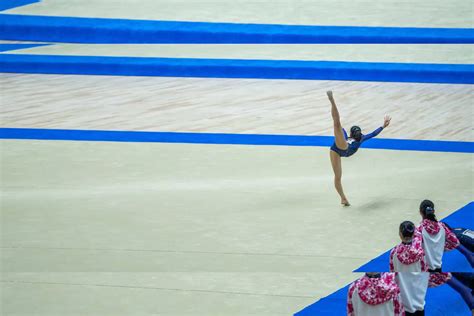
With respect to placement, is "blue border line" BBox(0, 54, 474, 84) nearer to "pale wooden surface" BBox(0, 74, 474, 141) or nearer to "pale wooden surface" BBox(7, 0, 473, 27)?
"pale wooden surface" BBox(0, 74, 474, 141)

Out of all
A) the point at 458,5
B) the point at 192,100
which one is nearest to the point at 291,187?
the point at 192,100

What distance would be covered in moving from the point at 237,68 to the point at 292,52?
1.29 meters

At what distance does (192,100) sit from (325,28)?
405 cm

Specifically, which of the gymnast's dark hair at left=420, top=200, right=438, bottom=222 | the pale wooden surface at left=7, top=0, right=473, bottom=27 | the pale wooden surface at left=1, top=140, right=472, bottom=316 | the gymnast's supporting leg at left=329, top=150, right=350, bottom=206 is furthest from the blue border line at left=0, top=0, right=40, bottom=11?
the gymnast's dark hair at left=420, top=200, right=438, bottom=222

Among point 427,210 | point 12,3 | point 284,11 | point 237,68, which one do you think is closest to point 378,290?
point 427,210

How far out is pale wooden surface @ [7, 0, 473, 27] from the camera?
1650 centimetres

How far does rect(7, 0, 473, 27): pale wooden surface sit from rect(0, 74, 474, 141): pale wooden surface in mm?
2510

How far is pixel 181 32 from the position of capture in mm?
16172

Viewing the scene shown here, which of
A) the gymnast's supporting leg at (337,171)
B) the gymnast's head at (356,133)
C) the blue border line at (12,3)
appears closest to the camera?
the gymnast's head at (356,133)

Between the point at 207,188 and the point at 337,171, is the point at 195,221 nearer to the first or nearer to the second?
the point at 207,188

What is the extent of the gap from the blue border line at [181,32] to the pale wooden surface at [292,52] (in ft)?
0.68

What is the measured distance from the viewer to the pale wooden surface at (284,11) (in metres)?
16.5

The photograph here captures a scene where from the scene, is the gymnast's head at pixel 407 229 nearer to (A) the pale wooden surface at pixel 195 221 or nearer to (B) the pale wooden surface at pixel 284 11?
(A) the pale wooden surface at pixel 195 221

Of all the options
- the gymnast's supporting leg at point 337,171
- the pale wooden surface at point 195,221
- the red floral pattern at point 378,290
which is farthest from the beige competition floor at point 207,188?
the red floral pattern at point 378,290
